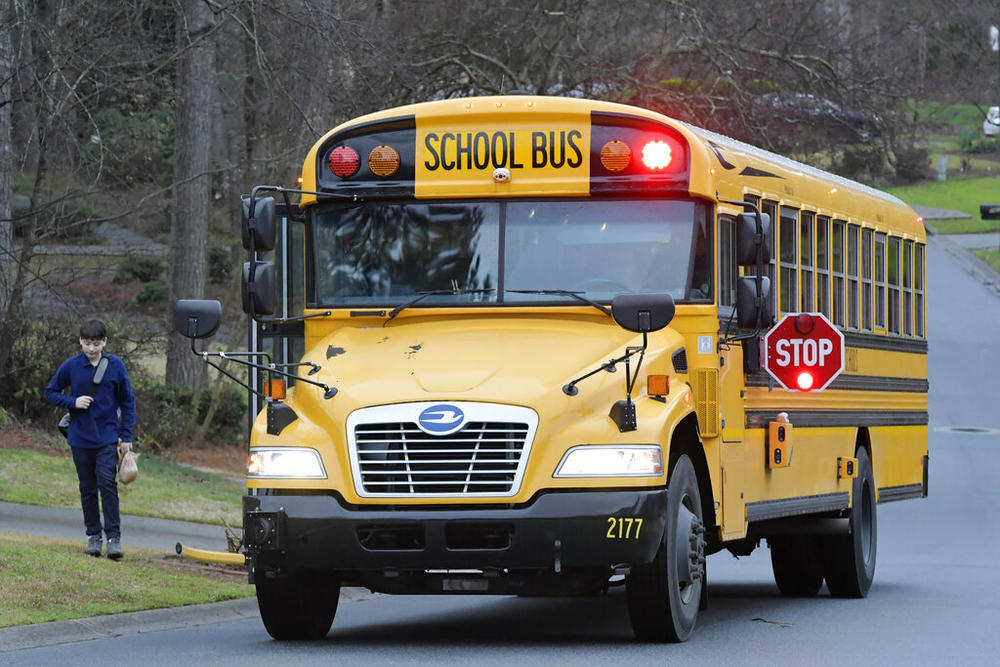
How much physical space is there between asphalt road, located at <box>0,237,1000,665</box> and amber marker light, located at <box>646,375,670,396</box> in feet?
4.19

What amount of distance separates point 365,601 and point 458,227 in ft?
14.7

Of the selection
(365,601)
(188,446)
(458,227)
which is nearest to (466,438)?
(458,227)

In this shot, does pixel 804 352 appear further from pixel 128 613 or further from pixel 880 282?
pixel 128 613

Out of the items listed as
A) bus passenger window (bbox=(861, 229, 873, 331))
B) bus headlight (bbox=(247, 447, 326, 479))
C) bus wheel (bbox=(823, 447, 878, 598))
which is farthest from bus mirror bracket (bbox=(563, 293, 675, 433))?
bus passenger window (bbox=(861, 229, 873, 331))

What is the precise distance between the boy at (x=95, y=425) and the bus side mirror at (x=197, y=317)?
3980mm

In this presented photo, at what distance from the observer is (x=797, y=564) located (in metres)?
14.2

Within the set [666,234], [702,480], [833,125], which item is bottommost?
[702,480]

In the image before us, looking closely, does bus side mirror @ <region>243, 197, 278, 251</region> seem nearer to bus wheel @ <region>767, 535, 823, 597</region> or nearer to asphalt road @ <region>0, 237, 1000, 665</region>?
asphalt road @ <region>0, 237, 1000, 665</region>

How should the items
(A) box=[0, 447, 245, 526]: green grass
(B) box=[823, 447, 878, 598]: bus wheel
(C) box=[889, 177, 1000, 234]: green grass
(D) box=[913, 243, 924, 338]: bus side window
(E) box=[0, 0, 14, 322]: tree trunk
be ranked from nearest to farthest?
(B) box=[823, 447, 878, 598]: bus wheel
(D) box=[913, 243, 924, 338]: bus side window
(A) box=[0, 447, 245, 526]: green grass
(E) box=[0, 0, 14, 322]: tree trunk
(C) box=[889, 177, 1000, 234]: green grass

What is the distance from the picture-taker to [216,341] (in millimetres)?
34938

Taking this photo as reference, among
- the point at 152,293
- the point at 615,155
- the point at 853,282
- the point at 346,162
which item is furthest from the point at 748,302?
the point at 152,293

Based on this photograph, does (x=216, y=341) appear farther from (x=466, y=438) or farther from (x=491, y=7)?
(x=466, y=438)

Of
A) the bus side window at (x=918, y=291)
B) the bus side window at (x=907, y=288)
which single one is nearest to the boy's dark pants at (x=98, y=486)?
the bus side window at (x=907, y=288)

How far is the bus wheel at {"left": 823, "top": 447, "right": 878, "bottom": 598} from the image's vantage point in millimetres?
13820
